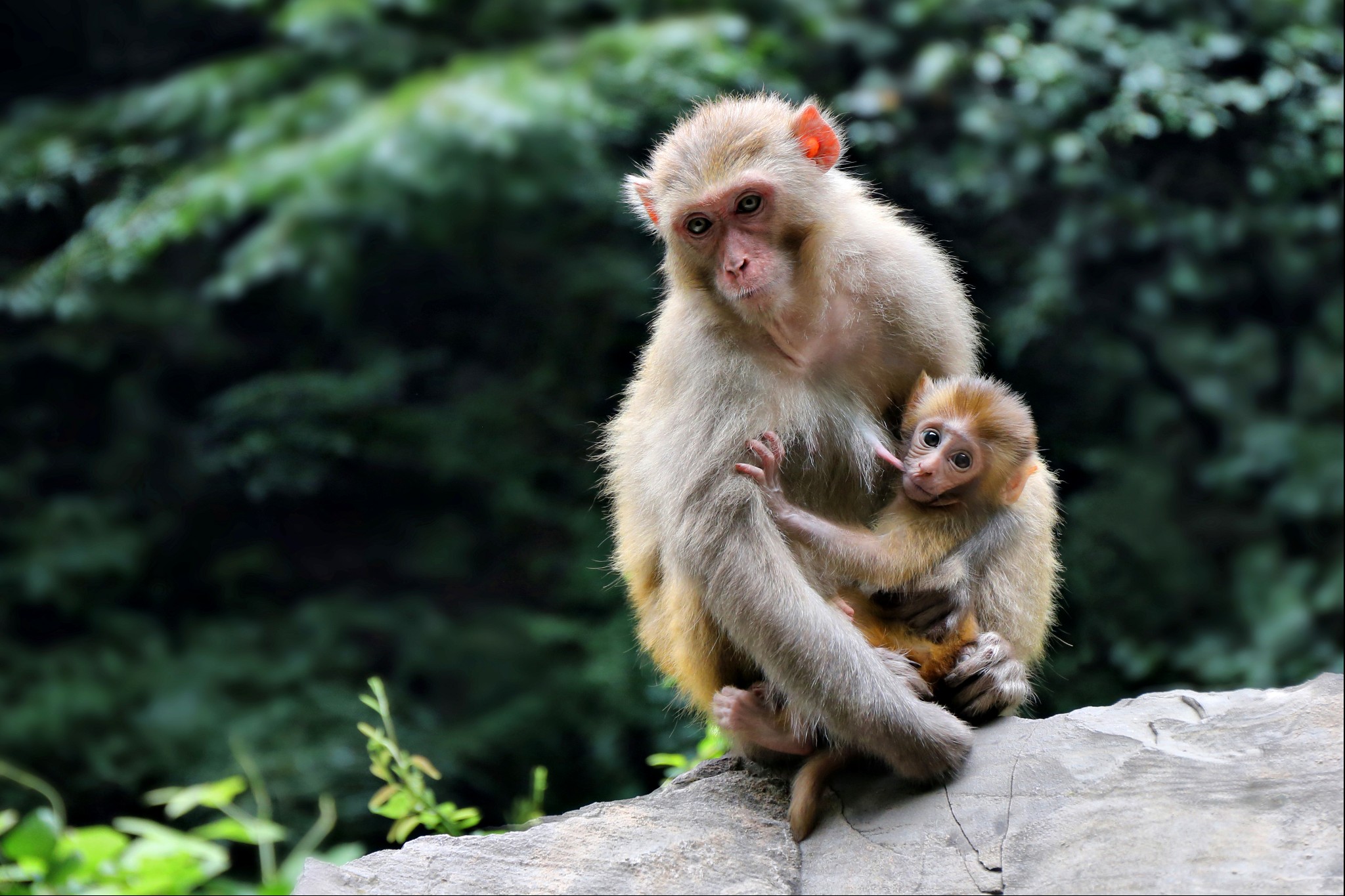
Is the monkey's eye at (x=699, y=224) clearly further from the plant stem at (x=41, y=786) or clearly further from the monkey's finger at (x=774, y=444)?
the plant stem at (x=41, y=786)

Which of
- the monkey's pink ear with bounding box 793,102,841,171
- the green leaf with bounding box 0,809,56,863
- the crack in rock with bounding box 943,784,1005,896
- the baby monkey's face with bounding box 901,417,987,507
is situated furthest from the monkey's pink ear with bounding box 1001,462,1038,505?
the green leaf with bounding box 0,809,56,863

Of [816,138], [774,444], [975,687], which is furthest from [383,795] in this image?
[816,138]

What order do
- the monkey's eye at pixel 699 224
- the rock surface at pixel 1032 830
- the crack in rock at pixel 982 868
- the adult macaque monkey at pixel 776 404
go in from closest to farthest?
the rock surface at pixel 1032 830, the crack in rock at pixel 982 868, the adult macaque monkey at pixel 776 404, the monkey's eye at pixel 699 224

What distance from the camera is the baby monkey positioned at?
146 inches

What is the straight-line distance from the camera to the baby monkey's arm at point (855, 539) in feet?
11.9

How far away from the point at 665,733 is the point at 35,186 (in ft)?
17.9

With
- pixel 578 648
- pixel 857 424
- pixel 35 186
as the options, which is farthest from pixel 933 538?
pixel 35 186

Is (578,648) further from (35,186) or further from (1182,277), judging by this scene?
(35,186)

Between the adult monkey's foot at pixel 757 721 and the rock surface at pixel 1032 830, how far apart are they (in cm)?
16

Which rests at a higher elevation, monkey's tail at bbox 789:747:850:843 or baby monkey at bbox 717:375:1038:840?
baby monkey at bbox 717:375:1038:840

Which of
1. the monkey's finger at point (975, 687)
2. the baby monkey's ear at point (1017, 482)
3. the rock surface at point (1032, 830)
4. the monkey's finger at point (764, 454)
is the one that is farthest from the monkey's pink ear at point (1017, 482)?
the monkey's finger at point (764, 454)

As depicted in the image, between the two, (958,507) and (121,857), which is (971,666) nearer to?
(958,507)

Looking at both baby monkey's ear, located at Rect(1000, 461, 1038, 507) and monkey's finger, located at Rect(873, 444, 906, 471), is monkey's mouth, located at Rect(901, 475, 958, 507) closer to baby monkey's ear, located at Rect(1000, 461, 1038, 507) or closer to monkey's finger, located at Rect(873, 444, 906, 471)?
monkey's finger, located at Rect(873, 444, 906, 471)

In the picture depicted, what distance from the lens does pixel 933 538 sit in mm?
3809
